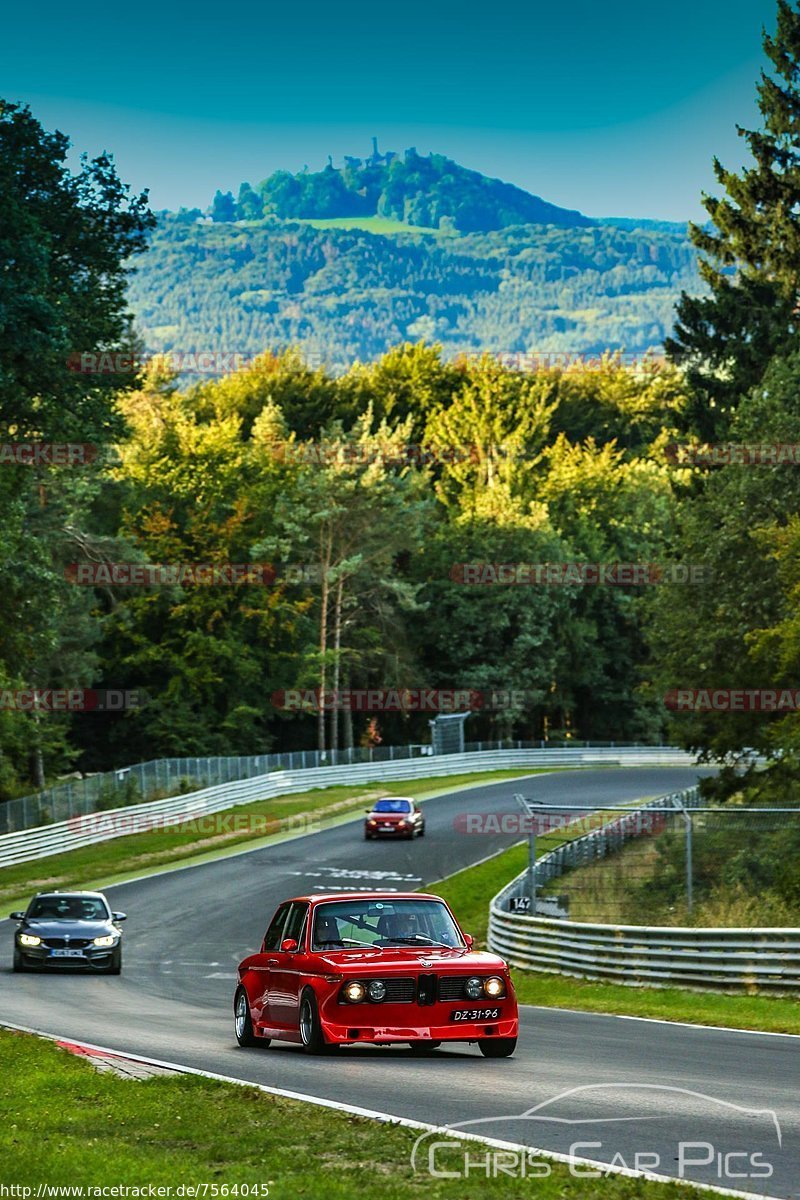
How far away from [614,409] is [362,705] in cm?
4144

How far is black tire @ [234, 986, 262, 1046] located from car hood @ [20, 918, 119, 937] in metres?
12.8

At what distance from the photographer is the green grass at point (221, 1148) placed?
28.2 feet

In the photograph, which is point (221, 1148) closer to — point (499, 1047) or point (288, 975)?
point (288, 975)

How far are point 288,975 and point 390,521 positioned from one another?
76256 millimetres

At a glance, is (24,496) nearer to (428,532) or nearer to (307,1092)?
(307,1092)

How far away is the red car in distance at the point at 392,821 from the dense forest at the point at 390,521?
947 cm

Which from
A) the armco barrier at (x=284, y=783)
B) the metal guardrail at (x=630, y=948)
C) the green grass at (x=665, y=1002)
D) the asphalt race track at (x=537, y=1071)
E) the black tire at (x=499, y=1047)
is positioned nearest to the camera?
the asphalt race track at (x=537, y=1071)

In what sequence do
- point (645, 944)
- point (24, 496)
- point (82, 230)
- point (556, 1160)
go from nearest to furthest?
point (556, 1160) → point (645, 944) → point (82, 230) → point (24, 496)

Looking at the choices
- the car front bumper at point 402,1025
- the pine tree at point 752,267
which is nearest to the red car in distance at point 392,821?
the pine tree at point 752,267

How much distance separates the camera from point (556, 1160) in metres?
9.21

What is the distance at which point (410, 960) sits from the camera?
579 inches

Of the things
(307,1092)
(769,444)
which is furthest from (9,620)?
(307,1092)

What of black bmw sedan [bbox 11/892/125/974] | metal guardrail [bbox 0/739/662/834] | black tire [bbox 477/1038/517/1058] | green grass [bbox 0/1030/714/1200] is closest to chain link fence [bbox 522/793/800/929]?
black bmw sedan [bbox 11/892/125/974]

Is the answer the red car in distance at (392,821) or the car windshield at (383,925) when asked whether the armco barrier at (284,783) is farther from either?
the car windshield at (383,925)
